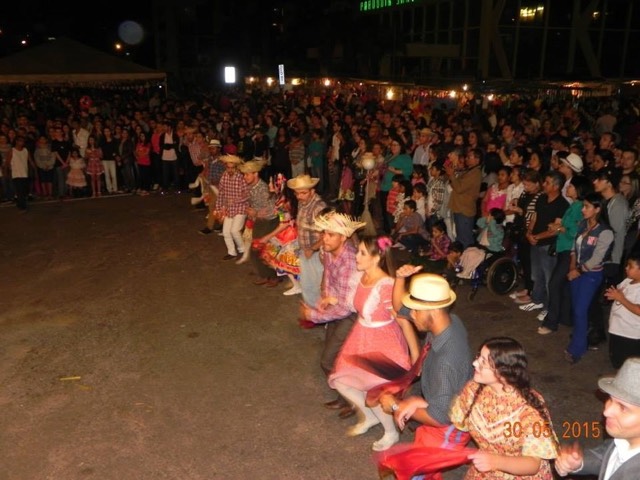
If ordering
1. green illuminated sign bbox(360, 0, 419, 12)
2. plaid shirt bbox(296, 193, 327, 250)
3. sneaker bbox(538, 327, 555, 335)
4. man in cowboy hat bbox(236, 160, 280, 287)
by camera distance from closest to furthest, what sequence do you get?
sneaker bbox(538, 327, 555, 335) → plaid shirt bbox(296, 193, 327, 250) → man in cowboy hat bbox(236, 160, 280, 287) → green illuminated sign bbox(360, 0, 419, 12)

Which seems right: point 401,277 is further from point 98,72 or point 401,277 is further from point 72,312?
point 98,72

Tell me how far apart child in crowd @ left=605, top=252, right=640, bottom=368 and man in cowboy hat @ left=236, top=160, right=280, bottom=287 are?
4.32m

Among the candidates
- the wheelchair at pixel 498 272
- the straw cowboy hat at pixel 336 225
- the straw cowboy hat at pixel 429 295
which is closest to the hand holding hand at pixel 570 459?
the straw cowboy hat at pixel 429 295

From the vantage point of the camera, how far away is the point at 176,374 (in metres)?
5.73

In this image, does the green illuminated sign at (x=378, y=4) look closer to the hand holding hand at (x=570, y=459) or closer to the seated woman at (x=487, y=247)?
the seated woman at (x=487, y=247)

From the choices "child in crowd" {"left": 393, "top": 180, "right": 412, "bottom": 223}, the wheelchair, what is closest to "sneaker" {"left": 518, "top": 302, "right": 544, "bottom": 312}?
the wheelchair

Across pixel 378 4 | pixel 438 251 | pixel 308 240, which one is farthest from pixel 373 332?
pixel 378 4

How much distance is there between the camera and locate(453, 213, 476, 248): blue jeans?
27.2 feet

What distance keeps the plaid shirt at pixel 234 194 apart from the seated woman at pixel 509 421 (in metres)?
6.18

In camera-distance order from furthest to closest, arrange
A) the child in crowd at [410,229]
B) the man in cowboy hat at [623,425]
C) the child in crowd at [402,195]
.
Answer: the child in crowd at [402,195]
the child in crowd at [410,229]
the man in cowboy hat at [623,425]

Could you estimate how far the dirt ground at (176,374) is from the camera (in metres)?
4.51

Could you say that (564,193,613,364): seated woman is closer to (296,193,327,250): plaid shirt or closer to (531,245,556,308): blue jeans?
(531,245,556,308): blue jeans

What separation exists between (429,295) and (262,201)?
511cm

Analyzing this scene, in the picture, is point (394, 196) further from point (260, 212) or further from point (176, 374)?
point (176, 374)
